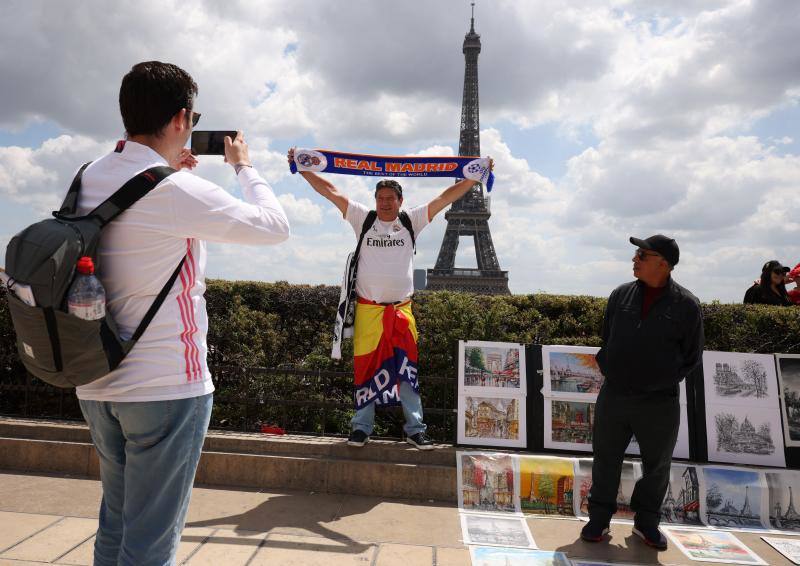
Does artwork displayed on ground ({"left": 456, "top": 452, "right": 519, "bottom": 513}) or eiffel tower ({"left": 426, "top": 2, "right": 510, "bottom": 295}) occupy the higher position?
eiffel tower ({"left": 426, "top": 2, "right": 510, "bottom": 295})

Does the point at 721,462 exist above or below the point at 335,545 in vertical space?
above

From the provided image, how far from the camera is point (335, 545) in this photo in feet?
10.7

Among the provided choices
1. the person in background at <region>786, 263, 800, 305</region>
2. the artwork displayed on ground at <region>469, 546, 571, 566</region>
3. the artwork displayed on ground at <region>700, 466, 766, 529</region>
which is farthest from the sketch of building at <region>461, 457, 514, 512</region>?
the person in background at <region>786, 263, 800, 305</region>

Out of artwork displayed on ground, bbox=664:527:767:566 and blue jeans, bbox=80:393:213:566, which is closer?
blue jeans, bbox=80:393:213:566

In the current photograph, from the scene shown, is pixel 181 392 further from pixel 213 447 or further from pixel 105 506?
pixel 213 447

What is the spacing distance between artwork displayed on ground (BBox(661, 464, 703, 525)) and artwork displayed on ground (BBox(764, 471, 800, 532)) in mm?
459

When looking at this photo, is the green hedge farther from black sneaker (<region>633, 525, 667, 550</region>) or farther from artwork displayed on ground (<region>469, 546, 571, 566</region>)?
black sneaker (<region>633, 525, 667, 550</region>)

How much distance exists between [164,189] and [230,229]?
0.21 meters

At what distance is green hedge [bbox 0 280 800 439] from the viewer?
4.93 m

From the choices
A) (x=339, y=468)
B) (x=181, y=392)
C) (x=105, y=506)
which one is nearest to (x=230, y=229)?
(x=181, y=392)

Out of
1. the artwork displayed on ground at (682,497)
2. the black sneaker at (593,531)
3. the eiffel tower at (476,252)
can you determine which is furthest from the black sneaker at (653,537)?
the eiffel tower at (476,252)

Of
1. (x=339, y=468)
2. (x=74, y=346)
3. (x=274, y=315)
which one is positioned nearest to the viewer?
(x=74, y=346)

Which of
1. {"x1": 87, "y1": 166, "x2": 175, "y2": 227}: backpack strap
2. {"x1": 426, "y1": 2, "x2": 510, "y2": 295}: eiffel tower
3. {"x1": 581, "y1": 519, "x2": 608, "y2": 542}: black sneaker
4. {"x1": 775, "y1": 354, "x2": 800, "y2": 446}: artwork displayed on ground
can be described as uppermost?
{"x1": 426, "y1": 2, "x2": 510, "y2": 295}: eiffel tower

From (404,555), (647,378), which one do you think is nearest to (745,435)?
(647,378)
